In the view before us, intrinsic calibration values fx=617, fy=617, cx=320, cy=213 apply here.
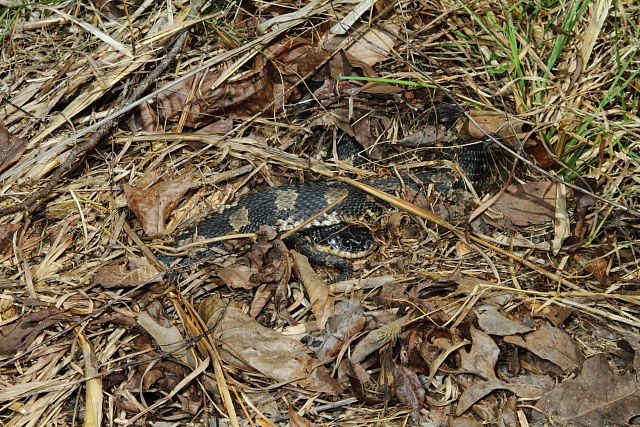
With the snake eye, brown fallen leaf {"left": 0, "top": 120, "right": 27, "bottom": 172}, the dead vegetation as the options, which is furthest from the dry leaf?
brown fallen leaf {"left": 0, "top": 120, "right": 27, "bottom": 172}

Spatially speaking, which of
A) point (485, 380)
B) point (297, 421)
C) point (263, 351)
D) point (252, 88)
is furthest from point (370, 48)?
point (297, 421)

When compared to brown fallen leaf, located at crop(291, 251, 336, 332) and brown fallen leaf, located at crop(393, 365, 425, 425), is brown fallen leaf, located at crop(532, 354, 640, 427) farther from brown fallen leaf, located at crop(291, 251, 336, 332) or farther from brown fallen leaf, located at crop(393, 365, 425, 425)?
brown fallen leaf, located at crop(291, 251, 336, 332)

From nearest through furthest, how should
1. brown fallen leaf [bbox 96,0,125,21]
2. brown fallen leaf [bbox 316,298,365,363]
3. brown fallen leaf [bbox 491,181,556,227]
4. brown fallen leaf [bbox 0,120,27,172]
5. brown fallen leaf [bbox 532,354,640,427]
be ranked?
brown fallen leaf [bbox 532,354,640,427], brown fallen leaf [bbox 316,298,365,363], brown fallen leaf [bbox 491,181,556,227], brown fallen leaf [bbox 0,120,27,172], brown fallen leaf [bbox 96,0,125,21]

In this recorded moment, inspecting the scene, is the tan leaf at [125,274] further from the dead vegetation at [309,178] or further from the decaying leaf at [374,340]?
the decaying leaf at [374,340]

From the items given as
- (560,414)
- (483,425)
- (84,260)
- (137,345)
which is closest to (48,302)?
(84,260)

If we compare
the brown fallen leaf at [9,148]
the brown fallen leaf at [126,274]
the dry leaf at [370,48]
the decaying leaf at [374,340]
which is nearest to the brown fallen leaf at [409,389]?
the decaying leaf at [374,340]

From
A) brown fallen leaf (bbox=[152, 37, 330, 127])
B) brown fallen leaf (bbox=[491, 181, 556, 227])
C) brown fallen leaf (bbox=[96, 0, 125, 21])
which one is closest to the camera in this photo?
brown fallen leaf (bbox=[491, 181, 556, 227])

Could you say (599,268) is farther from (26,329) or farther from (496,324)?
(26,329)
